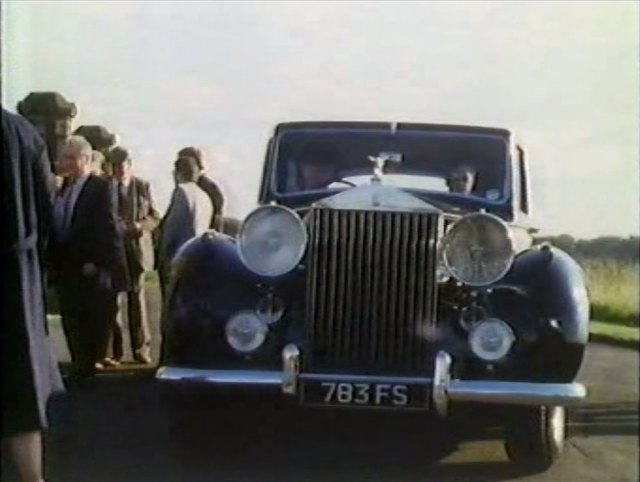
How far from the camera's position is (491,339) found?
8.16m

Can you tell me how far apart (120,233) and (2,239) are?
1.02ft

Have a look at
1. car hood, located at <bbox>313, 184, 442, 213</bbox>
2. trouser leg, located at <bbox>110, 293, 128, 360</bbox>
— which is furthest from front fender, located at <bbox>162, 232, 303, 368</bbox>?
car hood, located at <bbox>313, 184, 442, 213</bbox>

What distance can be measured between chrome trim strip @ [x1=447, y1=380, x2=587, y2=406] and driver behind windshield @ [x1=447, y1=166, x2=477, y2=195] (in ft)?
1.74

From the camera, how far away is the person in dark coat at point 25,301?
822 centimetres

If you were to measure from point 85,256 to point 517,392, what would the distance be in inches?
46.7

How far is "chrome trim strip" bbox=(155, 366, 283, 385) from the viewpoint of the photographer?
26.8 feet

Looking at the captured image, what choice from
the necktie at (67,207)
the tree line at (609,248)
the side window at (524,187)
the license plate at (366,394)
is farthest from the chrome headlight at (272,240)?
the tree line at (609,248)

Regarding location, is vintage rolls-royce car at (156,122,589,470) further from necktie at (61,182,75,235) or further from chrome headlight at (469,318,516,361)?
necktie at (61,182,75,235)

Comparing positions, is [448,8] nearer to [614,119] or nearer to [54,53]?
[614,119]

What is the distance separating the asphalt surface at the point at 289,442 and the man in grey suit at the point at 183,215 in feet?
0.39

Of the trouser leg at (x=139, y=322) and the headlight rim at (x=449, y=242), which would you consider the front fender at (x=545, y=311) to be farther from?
the trouser leg at (x=139, y=322)

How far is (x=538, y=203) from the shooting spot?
8.19 m

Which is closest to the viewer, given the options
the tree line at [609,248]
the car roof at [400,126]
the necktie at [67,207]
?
the tree line at [609,248]

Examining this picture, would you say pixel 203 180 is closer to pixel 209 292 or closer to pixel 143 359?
pixel 209 292
